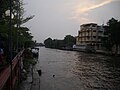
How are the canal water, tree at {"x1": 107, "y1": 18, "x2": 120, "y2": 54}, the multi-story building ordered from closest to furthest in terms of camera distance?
1. the canal water
2. tree at {"x1": 107, "y1": 18, "x2": 120, "y2": 54}
3. the multi-story building

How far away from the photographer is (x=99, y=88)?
21531mm

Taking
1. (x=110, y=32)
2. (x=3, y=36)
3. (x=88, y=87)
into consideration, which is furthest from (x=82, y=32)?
(x=3, y=36)

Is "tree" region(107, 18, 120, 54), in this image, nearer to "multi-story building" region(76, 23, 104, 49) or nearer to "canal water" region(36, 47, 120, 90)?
"canal water" region(36, 47, 120, 90)

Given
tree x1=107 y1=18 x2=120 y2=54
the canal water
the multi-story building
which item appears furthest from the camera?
the multi-story building

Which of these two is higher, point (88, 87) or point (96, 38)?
point (96, 38)

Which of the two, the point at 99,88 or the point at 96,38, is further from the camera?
the point at 96,38

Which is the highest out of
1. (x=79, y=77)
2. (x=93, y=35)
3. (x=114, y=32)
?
(x=93, y=35)

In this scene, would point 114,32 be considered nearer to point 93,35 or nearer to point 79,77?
point 93,35

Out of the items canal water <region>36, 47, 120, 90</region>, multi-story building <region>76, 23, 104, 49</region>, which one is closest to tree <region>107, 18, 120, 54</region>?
canal water <region>36, 47, 120, 90</region>

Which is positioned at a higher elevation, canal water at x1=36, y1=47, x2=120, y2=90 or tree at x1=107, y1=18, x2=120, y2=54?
tree at x1=107, y1=18, x2=120, y2=54

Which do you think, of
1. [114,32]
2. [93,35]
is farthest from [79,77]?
[93,35]

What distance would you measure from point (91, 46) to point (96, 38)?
575cm

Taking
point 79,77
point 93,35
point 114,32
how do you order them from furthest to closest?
point 93,35, point 114,32, point 79,77

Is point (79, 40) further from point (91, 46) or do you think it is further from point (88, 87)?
point (88, 87)
